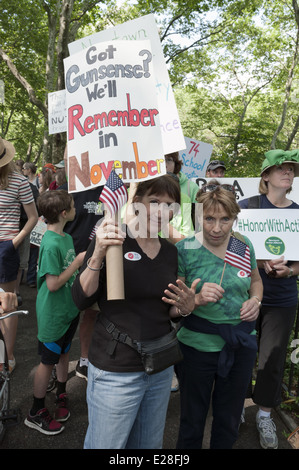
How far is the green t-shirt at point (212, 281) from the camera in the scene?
2.08m

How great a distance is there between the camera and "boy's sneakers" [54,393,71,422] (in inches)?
114

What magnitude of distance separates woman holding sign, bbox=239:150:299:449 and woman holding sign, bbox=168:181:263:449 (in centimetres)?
65

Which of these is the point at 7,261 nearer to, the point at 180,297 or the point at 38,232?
the point at 38,232

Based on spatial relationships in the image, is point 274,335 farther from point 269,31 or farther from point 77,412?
point 269,31

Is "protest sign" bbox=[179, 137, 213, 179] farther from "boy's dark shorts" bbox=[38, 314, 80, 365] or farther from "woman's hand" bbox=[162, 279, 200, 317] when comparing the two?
"woman's hand" bbox=[162, 279, 200, 317]

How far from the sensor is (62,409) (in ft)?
9.61

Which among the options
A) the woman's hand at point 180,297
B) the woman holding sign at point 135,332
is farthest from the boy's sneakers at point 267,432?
the woman's hand at point 180,297

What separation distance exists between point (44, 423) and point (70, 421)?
25 centimetres

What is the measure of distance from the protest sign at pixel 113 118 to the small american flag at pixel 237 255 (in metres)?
0.63

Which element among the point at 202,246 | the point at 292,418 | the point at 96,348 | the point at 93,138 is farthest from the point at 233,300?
the point at 292,418

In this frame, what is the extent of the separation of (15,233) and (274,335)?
243 centimetres

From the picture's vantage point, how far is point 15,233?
3.33 m

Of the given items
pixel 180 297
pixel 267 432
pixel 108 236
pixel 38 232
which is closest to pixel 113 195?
pixel 108 236

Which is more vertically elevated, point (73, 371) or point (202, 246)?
point (202, 246)
